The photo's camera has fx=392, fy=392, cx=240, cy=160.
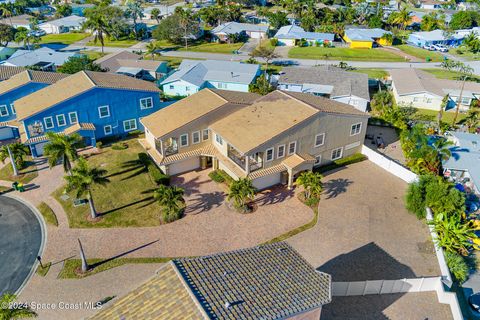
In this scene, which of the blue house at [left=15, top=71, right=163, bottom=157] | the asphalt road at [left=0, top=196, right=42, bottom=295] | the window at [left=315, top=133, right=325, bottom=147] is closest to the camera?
the asphalt road at [left=0, top=196, right=42, bottom=295]

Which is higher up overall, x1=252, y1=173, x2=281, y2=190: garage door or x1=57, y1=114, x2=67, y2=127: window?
x1=57, y1=114, x2=67, y2=127: window

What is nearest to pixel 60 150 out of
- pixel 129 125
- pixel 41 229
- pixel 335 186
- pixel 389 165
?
pixel 41 229

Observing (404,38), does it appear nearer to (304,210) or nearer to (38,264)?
(304,210)

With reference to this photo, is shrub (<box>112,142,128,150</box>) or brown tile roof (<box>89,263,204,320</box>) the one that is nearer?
brown tile roof (<box>89,263,204,320</box>)

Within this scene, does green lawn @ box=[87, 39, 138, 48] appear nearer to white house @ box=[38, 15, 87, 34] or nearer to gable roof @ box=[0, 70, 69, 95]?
white house @ box=[38, 15, 87, 34]

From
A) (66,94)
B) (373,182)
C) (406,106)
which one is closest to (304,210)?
(373,182)

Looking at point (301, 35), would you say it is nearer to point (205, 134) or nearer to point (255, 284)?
point (205, 134)

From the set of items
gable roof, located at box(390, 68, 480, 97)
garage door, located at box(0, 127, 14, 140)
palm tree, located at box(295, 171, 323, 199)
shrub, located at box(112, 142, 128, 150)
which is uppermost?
gable roof, located at box(390, 68, 480, 97)

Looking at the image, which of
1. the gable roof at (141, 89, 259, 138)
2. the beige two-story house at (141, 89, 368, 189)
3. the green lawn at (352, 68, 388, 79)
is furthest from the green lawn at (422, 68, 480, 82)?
the gable roof at (141, 89, 259, 138)
